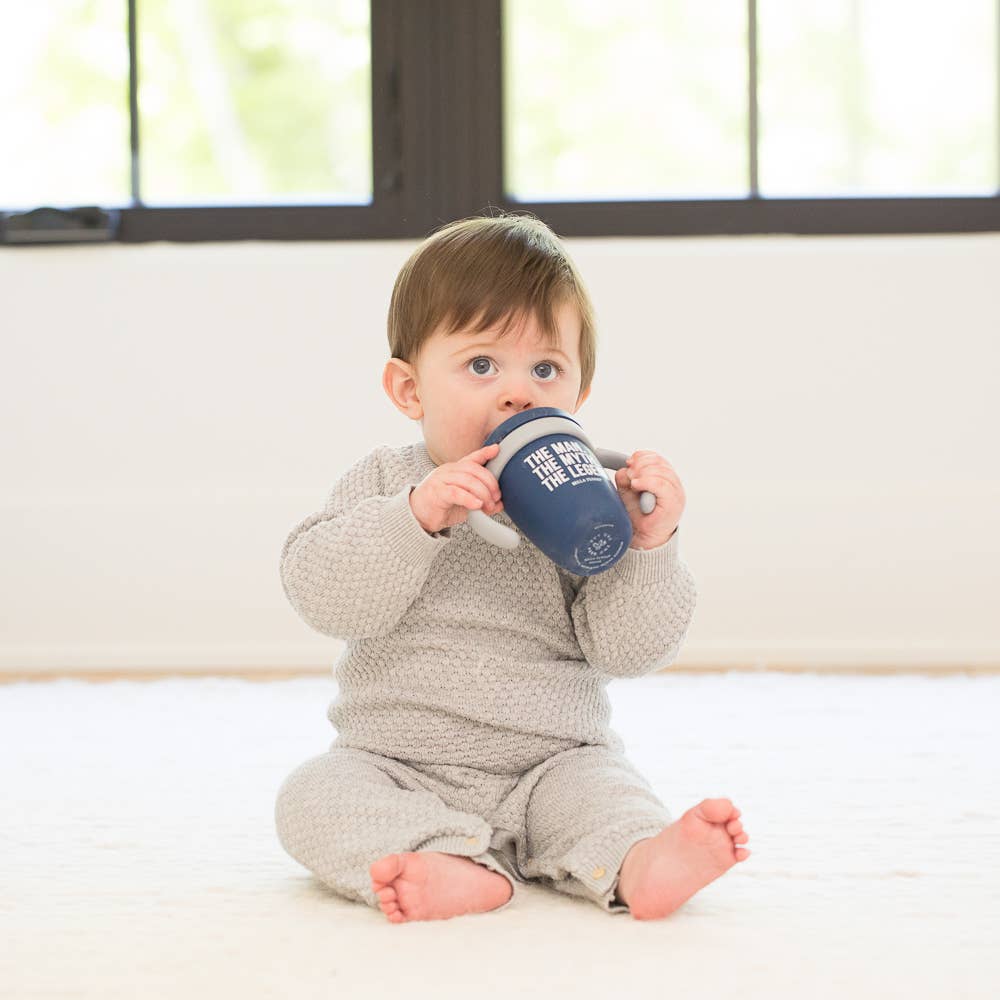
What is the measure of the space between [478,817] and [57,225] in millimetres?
1602

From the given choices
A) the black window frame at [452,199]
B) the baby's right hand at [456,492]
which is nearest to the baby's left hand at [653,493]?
the baby's right hand at [456,492]

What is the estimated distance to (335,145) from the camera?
7.70ft

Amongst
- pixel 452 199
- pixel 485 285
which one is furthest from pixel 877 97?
pixel 485 285

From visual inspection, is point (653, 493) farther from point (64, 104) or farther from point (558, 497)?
point (64, 104)

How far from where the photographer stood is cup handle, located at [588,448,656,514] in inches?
40.8

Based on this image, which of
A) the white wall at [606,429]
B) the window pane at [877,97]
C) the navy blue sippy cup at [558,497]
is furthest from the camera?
the window pane at [877,97]

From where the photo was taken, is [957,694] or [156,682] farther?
[156,682]

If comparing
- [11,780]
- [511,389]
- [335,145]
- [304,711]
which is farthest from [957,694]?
[335,145]

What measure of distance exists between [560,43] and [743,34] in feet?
0.99

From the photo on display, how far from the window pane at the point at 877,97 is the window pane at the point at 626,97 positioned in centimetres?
7

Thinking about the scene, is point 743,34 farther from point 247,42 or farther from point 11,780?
point 11,780

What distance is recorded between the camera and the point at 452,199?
7.45 ft

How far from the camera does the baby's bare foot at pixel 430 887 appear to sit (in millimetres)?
912

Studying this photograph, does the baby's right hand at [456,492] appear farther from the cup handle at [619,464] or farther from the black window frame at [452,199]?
the black window frame at [452,199]
